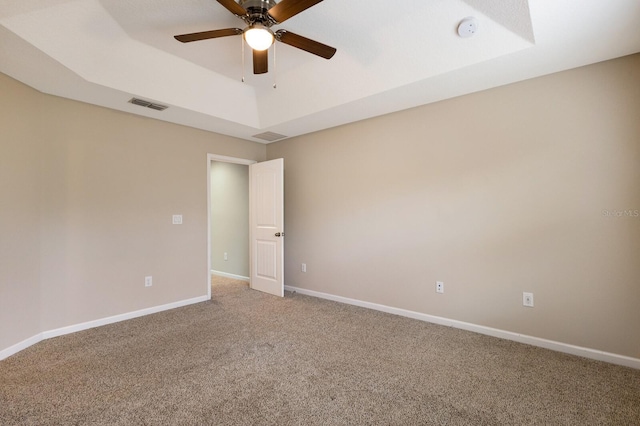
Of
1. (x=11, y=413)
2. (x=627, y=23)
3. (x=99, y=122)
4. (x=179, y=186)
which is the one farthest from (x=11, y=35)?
(x=627, y=23)

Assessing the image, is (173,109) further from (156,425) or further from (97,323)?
(156,425)

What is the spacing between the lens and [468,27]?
223 cm

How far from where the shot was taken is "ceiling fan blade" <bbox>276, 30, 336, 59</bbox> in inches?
80.9

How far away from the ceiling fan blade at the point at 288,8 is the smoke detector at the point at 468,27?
1211 mm

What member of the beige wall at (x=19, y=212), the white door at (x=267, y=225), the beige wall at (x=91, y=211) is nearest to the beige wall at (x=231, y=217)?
the white door at (x=267, y=225)

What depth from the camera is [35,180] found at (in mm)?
2846

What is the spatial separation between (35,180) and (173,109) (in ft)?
4.81

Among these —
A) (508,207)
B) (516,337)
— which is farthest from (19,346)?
(508,207)

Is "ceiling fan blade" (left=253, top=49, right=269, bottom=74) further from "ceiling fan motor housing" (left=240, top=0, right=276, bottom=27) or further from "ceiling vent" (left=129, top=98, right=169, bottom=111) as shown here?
"ceiling vent" (left=129, top=98, right=169, bottom=111)

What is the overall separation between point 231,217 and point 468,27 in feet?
15.1

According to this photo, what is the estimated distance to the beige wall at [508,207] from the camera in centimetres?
239

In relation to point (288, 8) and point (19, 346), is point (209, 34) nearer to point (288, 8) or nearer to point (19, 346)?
point (288, 8)

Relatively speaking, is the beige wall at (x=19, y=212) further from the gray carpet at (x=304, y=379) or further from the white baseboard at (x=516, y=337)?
the white baseboard at (x=516, y=337)

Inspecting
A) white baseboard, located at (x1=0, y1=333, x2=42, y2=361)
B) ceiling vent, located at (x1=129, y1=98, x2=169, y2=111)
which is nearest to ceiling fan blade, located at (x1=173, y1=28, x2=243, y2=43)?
ceiling vent, located at (x1=129, y1=98, x2=169, y2=111)
